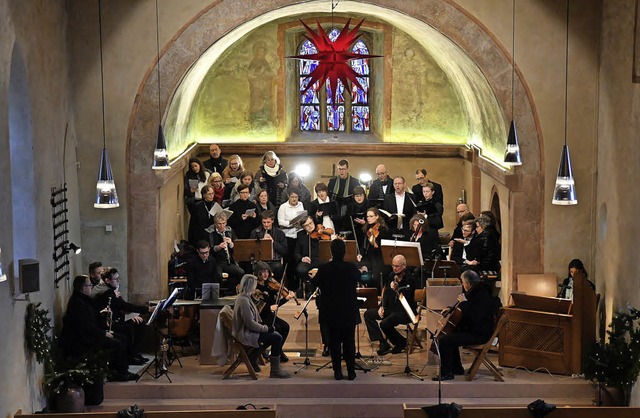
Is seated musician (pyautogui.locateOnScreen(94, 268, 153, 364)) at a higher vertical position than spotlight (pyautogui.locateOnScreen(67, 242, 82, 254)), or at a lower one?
lower

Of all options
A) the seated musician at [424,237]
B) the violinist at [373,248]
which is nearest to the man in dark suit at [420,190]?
the seated musician at [424,237]

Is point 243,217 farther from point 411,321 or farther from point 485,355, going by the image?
point 485,355

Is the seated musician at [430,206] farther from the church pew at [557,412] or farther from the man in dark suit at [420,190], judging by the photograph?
the church pew at [557,412]

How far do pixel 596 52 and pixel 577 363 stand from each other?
13.5ft

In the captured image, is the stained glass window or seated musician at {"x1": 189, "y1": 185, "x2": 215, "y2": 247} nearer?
seated musician at {"x1": 189, "y1": 185, "x2": 215, "y2": 247}

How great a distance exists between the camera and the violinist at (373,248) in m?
18.0

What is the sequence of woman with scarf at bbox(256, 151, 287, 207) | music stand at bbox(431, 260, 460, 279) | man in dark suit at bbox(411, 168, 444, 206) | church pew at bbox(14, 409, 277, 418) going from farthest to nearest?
woman with scarf at bbox(256, 151, 287, 207) < man in dark suit at bbox(411, 168, 444, 206) < music stand at bbox(431, 260, 460, 279) < church pew at bbox(14, 409, 277, 418)

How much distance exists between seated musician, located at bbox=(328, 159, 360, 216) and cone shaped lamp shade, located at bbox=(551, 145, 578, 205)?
4.38 meters

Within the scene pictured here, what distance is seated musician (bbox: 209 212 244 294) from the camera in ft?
57.9

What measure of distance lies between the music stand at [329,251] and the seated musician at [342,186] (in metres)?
1.27

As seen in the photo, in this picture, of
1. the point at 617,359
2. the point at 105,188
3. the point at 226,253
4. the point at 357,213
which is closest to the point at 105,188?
the point at 105,188

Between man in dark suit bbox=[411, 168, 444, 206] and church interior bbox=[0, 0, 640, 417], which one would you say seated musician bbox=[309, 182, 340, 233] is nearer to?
man in dark suit bbox=[411, 168, 444, 206]

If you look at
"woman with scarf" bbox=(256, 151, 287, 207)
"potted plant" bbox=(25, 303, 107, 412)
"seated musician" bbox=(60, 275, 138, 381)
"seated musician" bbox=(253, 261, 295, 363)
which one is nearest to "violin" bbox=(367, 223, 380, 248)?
"woman with scarf" bbox=(256, 151, 287, 207)

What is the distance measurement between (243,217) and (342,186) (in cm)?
183
